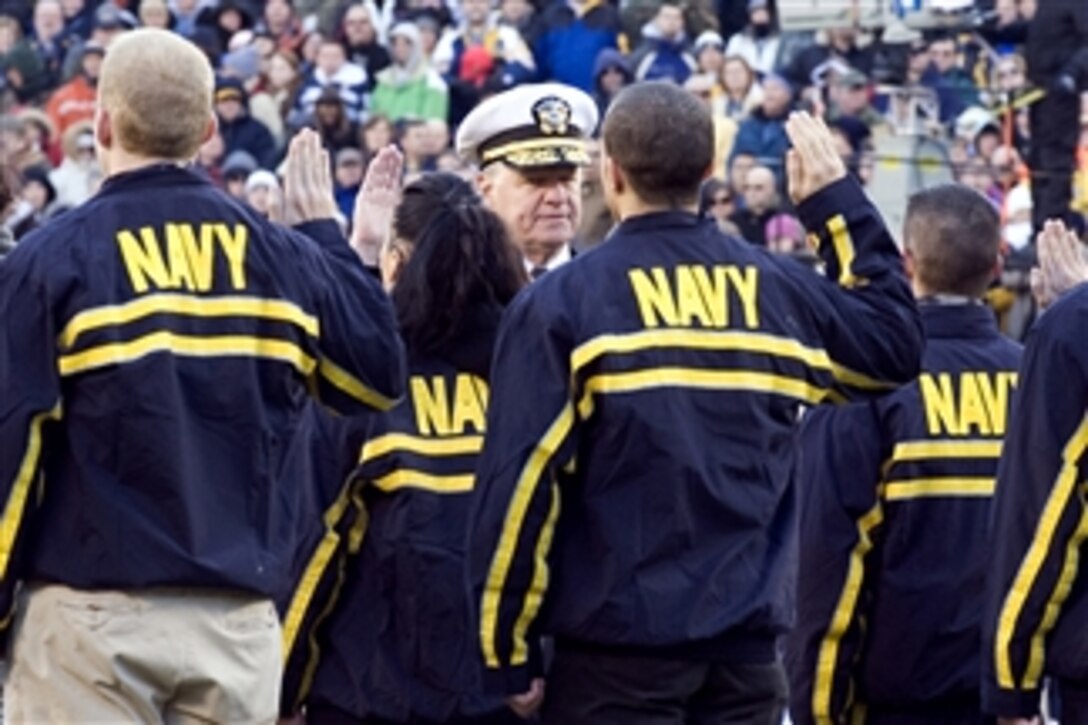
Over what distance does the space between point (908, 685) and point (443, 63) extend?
16027 millimetres

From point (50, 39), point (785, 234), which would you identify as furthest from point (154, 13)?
point (785, 234)

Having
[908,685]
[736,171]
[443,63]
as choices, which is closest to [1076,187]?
[736,171]

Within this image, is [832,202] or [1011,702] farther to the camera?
[1011,702]

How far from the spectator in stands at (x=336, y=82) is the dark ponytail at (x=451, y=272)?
15371mm

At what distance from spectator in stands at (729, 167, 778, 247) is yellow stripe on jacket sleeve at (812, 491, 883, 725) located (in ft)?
35.7

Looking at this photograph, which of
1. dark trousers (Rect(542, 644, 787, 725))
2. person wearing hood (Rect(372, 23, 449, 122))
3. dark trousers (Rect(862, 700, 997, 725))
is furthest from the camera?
person wearing hood (Rect(372, 23, 449, 122))

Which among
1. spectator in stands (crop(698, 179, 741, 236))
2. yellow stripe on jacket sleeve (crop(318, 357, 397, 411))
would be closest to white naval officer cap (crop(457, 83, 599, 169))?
yellow stripe on jacket sleeve (crop(318, 357, 397, 411))

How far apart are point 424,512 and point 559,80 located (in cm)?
1601

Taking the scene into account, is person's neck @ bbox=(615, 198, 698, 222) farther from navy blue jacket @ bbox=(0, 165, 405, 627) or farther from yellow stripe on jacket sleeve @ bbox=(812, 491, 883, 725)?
yellow stripe on jacket sleeve @ bbox=(812, 491, 883, 725)

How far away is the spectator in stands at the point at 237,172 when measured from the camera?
66.0 ft

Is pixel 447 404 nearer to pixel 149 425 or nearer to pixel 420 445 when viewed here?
pixel 420 445

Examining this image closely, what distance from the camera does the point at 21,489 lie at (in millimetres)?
5809

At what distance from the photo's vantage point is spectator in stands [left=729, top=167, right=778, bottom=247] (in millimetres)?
18266

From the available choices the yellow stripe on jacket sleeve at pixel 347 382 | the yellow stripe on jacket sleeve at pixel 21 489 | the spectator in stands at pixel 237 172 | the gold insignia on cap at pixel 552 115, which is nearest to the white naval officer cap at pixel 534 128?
the gold insignia on cap at pixel 552 115
